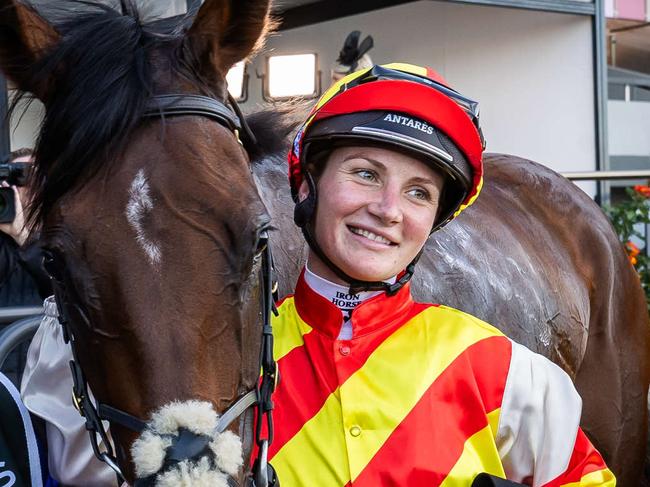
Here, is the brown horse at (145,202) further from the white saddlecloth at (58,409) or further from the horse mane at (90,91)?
the white saddlecloth at (58,409)

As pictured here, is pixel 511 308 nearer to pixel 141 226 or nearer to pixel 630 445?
pixel 630 445

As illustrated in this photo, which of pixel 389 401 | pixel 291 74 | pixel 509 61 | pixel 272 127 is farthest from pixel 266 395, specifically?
pixel 509 61

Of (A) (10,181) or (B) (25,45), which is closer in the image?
(B) (25,45)

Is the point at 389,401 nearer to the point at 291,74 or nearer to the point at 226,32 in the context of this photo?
the point at 226,32

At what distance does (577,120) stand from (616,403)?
4.87m

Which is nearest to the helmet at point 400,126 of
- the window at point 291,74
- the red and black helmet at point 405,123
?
the red and black helmet at point 405,123

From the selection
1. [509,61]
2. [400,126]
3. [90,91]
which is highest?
[90,91]

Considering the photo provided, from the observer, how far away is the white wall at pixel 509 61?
808 cm

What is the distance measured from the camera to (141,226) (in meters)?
1.57

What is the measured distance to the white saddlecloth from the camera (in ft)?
6.51

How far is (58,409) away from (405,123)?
1.04 m

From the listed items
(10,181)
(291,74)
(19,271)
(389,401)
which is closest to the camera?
(389,401)

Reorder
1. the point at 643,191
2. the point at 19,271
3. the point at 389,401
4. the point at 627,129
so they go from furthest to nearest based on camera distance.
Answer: the point at 627,129 → the point at 643,191 → the point at 19,271 → the point at 389,401

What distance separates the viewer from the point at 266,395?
1.70 m
